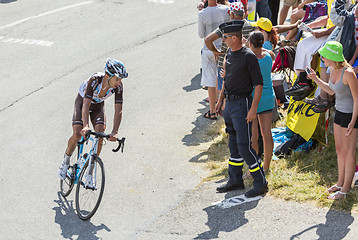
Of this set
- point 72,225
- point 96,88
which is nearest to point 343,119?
point 96,88

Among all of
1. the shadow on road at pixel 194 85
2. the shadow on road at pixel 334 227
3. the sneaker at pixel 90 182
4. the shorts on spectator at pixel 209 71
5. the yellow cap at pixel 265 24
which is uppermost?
the yellow cap at pixel 265 24

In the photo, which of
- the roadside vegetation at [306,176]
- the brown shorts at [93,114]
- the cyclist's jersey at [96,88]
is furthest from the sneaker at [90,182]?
the roadside vegetation at [306,176]

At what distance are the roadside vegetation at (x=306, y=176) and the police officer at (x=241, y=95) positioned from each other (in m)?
0.33

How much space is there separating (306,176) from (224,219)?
1403 millimetres

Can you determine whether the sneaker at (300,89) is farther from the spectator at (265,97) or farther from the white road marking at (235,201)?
the white road marking at (235,201)

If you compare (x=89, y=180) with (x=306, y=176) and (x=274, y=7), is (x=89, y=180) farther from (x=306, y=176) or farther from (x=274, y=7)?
(x=274, y=7)

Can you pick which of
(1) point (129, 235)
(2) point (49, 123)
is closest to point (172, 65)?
(2) point (49, 123)

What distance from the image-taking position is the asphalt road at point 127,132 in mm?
7410

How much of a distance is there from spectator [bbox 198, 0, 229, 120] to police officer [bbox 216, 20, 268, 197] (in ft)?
8.78

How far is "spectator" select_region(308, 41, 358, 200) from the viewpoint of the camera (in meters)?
6.74

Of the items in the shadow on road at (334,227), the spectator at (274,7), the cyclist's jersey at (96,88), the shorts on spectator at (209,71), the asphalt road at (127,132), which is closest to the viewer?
the shadow on road at (334,227)

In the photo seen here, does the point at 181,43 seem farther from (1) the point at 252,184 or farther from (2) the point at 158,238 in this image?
(2) the point at 158,238

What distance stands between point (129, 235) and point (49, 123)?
172 inches

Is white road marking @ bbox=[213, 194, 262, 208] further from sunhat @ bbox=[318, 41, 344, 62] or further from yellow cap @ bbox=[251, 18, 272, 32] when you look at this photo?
yellow cap @ bbox=[251, 18, 272, 32]
